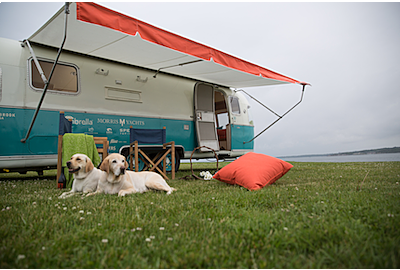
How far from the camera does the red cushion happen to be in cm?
334

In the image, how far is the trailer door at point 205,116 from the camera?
21.5 ft

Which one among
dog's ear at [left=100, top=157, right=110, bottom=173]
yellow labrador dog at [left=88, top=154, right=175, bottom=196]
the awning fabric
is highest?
the awning fabric

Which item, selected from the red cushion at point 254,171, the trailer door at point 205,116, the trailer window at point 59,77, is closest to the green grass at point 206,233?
the red cushion at point 254,171

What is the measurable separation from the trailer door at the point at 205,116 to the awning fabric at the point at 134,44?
0.62 m

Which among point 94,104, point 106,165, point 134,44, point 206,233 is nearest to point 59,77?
point 94,104

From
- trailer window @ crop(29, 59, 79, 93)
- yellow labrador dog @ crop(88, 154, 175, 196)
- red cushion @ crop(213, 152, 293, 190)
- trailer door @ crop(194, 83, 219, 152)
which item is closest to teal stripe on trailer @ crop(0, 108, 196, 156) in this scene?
trailer window @ crop(29, 59, 79, 93)

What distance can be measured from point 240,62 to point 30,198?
4470 mm

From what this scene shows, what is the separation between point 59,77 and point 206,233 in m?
4.55

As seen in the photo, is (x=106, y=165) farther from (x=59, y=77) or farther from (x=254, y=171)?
(x=59, y=77)

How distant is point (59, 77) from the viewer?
15.7 ft

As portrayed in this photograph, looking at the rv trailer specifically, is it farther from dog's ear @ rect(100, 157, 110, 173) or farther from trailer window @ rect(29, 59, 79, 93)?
dog's ear @ rect(100, 157, 110, 173)

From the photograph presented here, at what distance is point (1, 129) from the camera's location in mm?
4164

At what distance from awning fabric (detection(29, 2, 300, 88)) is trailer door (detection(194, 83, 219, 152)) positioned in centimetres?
62

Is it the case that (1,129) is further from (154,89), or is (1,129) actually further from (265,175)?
(265,175)
